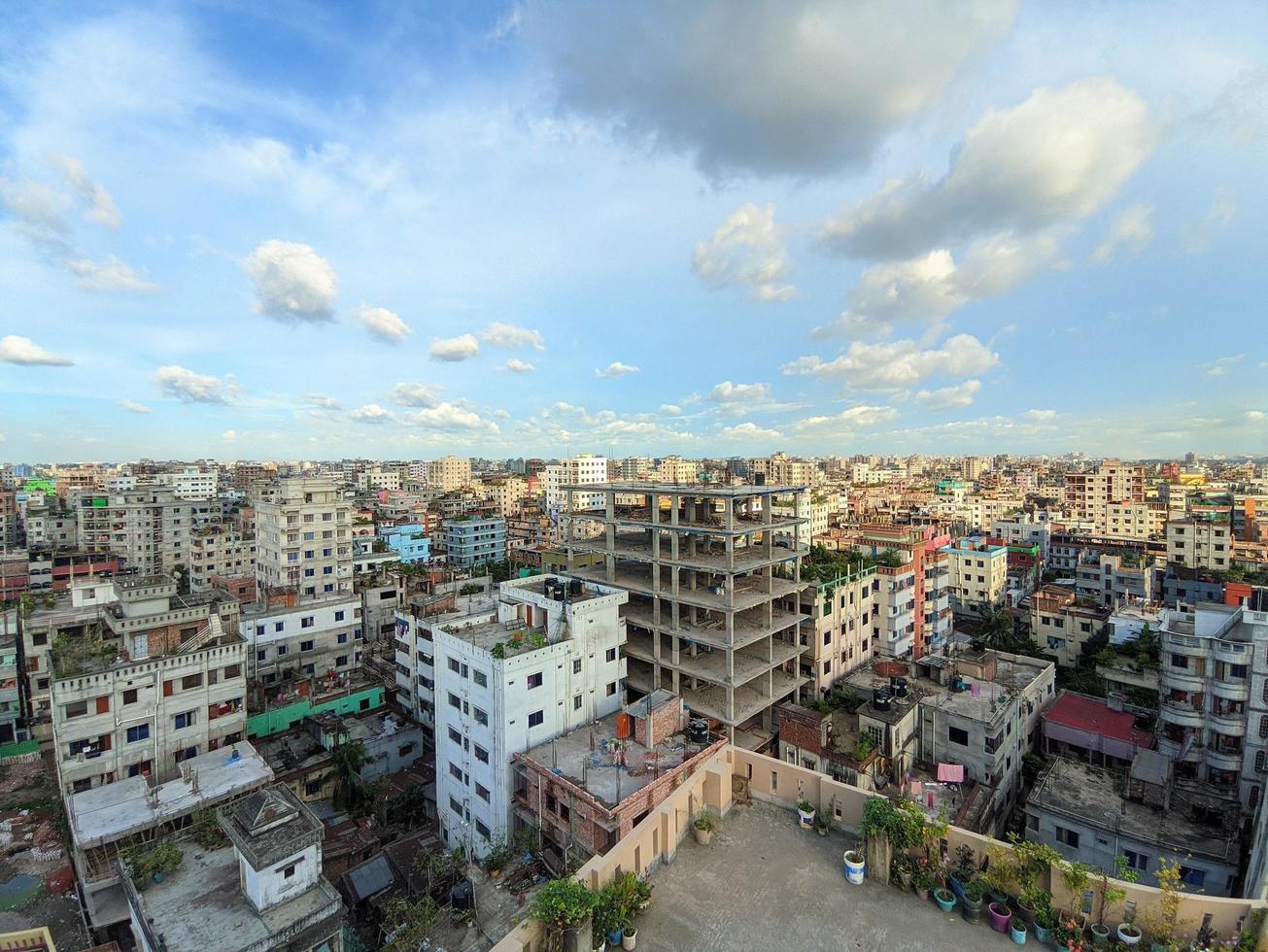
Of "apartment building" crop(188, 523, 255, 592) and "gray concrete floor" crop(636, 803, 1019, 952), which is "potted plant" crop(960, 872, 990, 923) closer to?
"gray concrete floor" crop(636, 803, 1019, 952)

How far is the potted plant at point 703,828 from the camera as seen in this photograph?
→ 1393 centimetres

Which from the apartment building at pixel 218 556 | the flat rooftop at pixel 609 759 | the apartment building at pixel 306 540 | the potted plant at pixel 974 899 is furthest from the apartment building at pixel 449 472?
the potted plant at pixel 974 899

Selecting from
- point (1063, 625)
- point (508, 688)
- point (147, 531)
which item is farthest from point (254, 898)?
point (147, 531)

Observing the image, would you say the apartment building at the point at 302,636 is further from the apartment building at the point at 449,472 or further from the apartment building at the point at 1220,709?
the apartment building at the point at 449,472

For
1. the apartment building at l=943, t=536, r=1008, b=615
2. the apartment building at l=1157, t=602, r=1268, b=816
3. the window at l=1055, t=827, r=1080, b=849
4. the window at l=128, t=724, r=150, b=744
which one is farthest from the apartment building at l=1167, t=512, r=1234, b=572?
the window at l=128, t=724, r=150, b=744

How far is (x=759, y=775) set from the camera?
15.9m

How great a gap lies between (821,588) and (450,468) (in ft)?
542

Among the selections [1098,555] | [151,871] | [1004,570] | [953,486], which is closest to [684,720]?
[151,871]

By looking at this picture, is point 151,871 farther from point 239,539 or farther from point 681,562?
point 239,539

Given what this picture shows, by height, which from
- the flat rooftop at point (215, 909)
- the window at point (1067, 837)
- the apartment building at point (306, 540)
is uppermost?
the apartment building at point (306, 540)

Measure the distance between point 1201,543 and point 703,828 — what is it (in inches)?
3277

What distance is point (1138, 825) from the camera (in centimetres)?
2444

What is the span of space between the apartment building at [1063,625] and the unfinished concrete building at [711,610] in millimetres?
33016

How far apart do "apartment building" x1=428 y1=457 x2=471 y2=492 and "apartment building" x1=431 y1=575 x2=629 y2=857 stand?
524 feet
